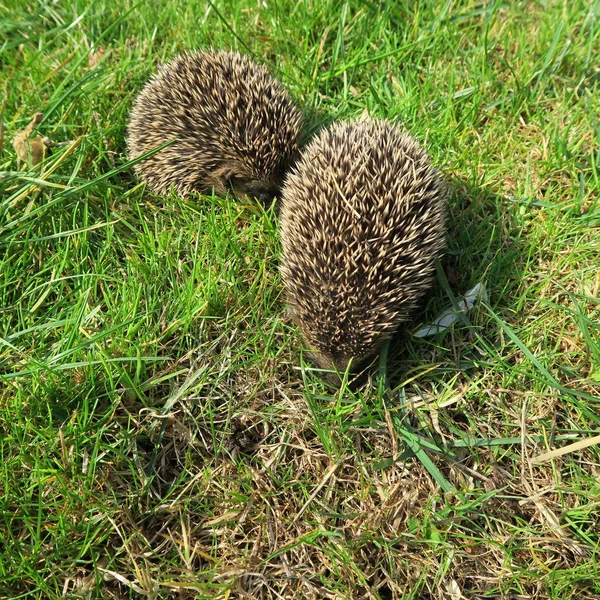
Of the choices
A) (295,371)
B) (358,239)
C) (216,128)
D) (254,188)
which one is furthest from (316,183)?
(295,371)

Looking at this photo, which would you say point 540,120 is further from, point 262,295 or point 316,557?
point 316,557

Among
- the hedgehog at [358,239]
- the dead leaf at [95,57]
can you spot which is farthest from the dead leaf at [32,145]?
the hedgehog at [358,239]

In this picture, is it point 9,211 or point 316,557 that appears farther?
point 9,211

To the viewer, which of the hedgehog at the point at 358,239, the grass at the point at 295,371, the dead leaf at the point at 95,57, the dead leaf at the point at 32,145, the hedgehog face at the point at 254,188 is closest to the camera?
the grass at the point at 295,371

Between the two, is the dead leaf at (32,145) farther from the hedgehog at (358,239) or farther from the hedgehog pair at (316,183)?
the hedgehog at (358,239)

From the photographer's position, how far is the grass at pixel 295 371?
3438 mm

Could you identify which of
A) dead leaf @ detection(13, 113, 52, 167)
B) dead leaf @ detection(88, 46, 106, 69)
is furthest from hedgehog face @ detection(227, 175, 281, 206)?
dead leaf @ detection(88, 46, 106, 69)

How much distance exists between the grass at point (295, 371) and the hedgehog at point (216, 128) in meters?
0.22

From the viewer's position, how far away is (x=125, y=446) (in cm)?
367

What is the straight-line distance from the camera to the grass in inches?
135

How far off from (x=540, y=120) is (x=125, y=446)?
427 cm

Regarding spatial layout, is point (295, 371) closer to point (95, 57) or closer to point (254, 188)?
point (254, 188)

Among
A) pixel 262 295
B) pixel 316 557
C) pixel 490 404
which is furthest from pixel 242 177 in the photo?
pixel 316 557

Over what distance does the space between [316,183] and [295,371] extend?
1.31 m
